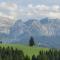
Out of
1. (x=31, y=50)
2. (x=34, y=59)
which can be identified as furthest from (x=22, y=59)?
(x=31, y=50)

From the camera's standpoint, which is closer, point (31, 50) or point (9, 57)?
point (9, 57)

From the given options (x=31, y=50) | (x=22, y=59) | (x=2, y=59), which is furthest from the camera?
(x=31, y=50)

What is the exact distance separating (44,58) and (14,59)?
632 inches

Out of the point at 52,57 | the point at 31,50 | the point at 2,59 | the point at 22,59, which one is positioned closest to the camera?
the point at 2,59

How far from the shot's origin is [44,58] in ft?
404

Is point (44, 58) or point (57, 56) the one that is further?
point (57, 56)

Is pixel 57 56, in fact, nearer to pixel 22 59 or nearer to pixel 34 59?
pixel 34 59

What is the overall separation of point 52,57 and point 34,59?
9.28 m

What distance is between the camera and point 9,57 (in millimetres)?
115688

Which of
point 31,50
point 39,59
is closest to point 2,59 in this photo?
point 39,59

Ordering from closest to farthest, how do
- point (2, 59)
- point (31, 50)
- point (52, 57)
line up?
point (2, 59) → point (52, 57) → point (31, 50)

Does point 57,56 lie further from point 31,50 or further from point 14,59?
point 31,50

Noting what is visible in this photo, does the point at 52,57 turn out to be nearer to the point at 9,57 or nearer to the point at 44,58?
the point at 44,58

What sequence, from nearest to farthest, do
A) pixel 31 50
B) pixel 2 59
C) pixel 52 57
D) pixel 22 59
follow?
pixel 2 59
pixel 22 59
pixel 52 57
pixel 31 50
